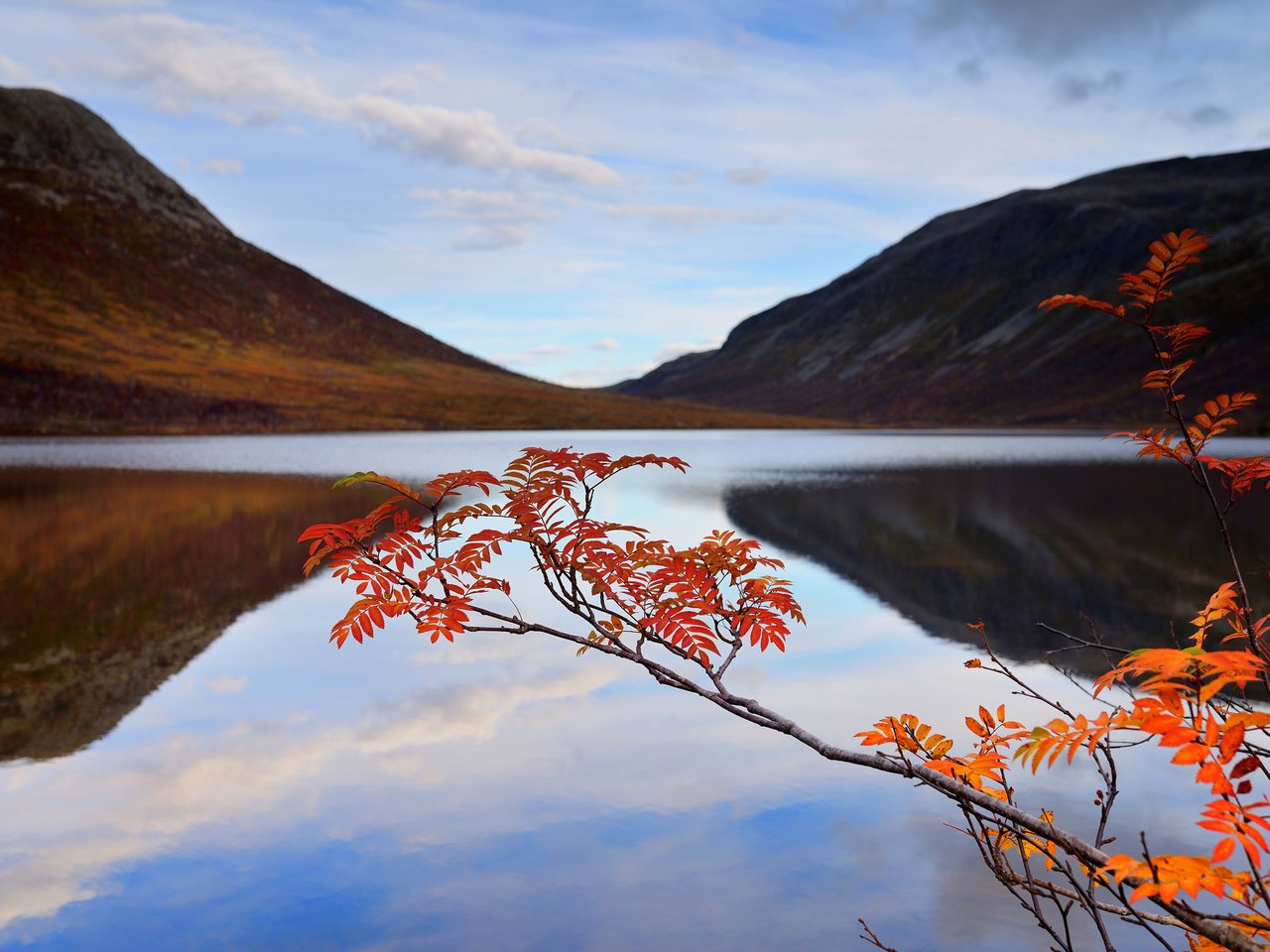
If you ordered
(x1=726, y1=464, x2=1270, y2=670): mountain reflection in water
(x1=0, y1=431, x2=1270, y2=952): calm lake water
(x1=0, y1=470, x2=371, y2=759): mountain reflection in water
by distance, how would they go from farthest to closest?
(x1=726, y1=464, x2=1270, y2=670): mountain reflection in water < (x1=0, y1=470, x2=371, y2=759): mountain reflection in water < (x1=0, y1=431, x2=1270, y2=952): calm lake water

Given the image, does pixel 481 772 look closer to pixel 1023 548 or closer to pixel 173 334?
pixel 1023 548

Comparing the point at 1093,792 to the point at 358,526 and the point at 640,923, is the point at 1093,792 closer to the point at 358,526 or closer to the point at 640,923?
the point at 640,923

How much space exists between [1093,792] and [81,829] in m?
7.93

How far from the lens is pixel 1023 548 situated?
2000cm

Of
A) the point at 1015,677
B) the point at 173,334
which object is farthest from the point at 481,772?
the point at 173,334

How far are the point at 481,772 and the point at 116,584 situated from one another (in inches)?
421

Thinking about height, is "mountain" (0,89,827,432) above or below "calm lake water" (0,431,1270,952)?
above

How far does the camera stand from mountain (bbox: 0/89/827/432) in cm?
10025

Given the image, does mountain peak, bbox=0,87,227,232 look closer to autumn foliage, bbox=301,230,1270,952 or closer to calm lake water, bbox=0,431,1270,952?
calm lake water, bbox=0,431,1270,952

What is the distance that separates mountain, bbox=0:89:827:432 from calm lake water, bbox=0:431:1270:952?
88.7 metres

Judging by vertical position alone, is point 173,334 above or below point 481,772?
above

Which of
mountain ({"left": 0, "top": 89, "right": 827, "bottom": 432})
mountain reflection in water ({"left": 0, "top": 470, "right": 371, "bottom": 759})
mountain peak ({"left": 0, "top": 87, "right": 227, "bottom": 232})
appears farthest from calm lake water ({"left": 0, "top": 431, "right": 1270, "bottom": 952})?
mountain peak ({"left": 0, "top": 87, "right": 227, "bottom": 232})

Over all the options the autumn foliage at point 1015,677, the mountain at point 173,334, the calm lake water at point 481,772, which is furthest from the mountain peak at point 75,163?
the autumn foliage at point 1015,677

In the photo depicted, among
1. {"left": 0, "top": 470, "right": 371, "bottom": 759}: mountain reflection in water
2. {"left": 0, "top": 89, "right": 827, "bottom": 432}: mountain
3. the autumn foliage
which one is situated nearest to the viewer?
the autumn foliage
